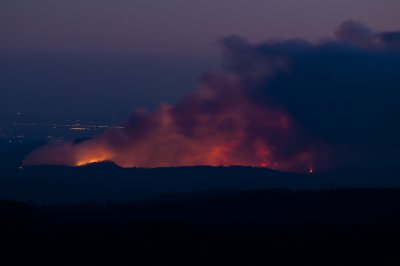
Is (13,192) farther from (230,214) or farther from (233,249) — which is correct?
(233,249)

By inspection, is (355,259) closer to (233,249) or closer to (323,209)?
(233,249)

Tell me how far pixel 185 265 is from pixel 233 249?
135 inches

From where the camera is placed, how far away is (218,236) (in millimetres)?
46125

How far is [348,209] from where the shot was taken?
56.6 metres

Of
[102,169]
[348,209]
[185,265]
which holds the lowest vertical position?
[185,265]

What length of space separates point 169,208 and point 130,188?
30748 mm

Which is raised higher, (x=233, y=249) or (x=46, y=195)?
(x=46, y=195)

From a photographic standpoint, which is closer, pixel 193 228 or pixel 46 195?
pixel 193 228

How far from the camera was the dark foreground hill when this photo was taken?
4222 centimetres

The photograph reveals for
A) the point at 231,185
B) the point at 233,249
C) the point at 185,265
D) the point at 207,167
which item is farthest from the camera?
the point at 207,167

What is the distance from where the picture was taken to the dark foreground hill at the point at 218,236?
139 ft

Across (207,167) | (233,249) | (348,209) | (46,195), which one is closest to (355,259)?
(233,249)

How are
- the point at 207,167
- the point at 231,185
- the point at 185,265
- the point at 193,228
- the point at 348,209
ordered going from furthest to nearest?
1. the point at 207,167
2. the point at 231,185
3. the point at 348,209
4. the point at 193,228
5. the point at 185,265

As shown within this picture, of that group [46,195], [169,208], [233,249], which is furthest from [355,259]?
[46,195]
